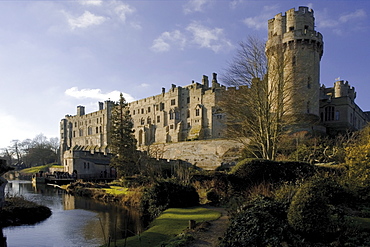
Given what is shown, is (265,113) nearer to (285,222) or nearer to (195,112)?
(285,222)

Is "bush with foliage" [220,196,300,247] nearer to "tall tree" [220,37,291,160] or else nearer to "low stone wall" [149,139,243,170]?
"tall tree" [220,37,291,160]

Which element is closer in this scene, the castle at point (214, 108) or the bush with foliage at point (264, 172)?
the bush with foliage at point (264, 172)

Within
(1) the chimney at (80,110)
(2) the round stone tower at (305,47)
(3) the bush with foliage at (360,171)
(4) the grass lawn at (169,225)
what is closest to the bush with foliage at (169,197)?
(4) the grass lawn at (169,225)

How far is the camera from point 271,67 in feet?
76.8

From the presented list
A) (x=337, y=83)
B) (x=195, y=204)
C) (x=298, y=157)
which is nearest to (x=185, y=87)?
(x=337, y=83)

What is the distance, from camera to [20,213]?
16.4m

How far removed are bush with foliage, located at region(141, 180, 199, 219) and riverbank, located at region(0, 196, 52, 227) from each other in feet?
21.5

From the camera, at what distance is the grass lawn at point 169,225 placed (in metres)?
10.1

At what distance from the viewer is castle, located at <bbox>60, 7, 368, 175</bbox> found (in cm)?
3684

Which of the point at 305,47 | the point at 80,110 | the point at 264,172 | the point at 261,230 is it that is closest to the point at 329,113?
the point at 305,47

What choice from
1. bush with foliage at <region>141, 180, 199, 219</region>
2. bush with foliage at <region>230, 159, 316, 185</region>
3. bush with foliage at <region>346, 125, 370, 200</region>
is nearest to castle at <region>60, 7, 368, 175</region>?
bush with foliage at <region>230, 159, 316, 185</region>

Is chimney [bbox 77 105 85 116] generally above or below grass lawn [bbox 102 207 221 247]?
above

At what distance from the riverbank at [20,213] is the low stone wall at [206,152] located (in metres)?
21.9

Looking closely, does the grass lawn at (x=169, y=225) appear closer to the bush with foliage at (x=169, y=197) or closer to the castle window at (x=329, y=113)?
the bush with foliage at (x=169, y=197)
